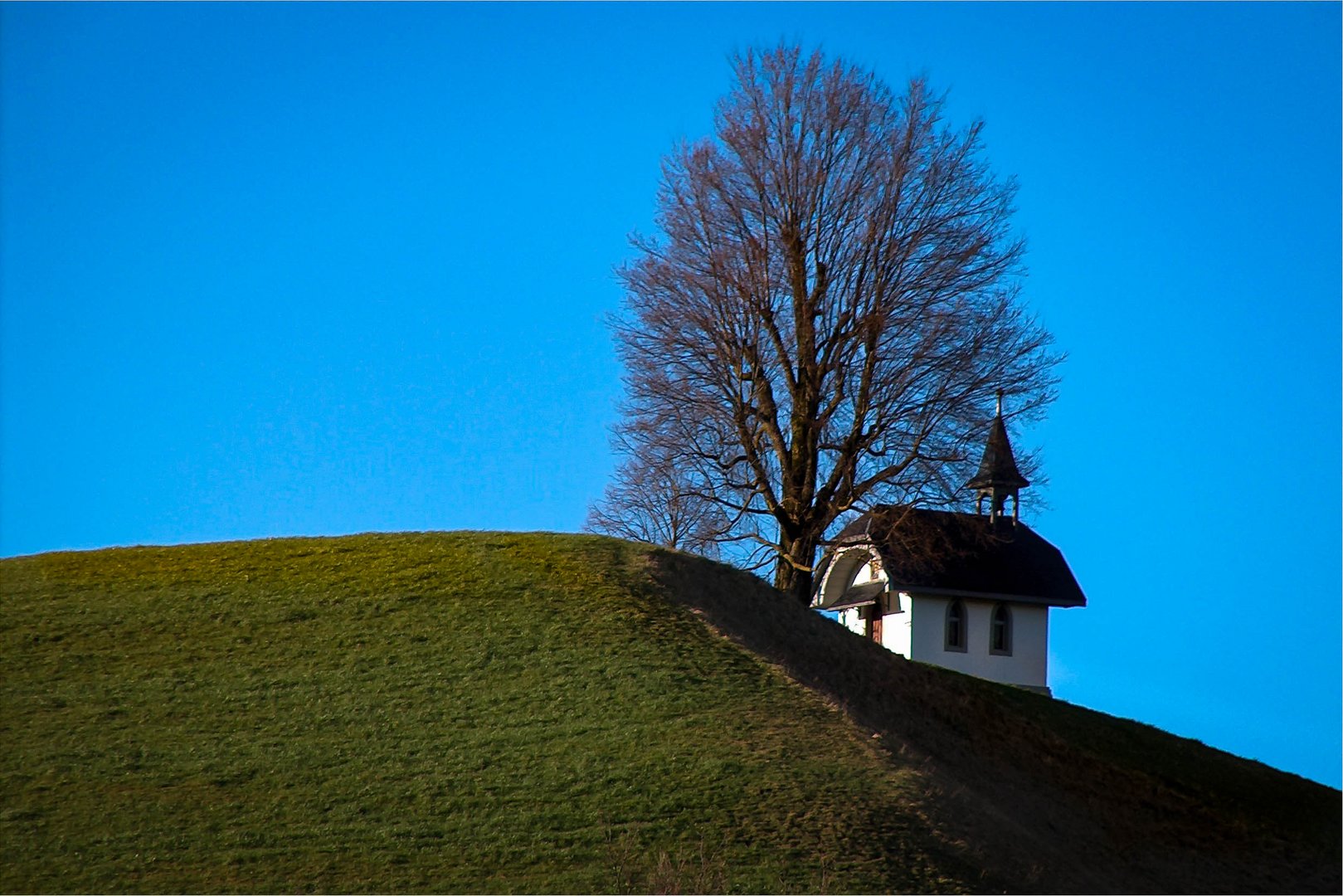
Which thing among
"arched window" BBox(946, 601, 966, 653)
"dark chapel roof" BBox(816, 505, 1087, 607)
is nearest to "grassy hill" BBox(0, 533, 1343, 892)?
"dark chapel roof" BBox(816, 505, 1087, 607)

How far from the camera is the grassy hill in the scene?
15750 millimetres

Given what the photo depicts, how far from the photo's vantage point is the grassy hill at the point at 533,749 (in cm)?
1575

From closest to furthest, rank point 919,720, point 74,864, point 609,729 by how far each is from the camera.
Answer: point 74,864 → point 609,729 → point 919,720

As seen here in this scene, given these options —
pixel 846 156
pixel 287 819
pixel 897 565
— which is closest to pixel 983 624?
pixel 897 565

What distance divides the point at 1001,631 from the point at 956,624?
5.27ft

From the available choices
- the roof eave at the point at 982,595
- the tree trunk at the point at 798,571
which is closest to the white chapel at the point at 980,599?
the roof eave at the point at 982,595

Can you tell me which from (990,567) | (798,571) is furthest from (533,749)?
(990,567)

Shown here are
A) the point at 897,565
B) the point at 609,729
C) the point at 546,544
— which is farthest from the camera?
the point at 897,565

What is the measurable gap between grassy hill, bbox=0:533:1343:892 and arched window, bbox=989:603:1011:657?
1211cm

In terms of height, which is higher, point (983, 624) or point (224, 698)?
point (983, 624)

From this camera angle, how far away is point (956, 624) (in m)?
40.4

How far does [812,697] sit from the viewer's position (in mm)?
20734

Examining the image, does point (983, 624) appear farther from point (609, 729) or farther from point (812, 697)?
point (609, 729)

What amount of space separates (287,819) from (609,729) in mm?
4623
